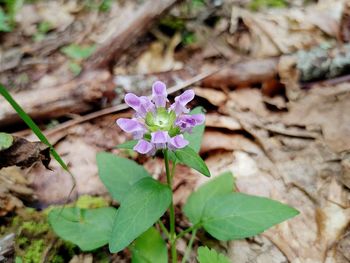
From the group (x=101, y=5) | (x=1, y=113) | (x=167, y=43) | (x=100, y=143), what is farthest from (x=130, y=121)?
(x=101, y=5)

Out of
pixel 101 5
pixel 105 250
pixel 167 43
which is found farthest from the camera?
pixel 101 5

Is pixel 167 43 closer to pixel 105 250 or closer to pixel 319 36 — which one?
pixel 319 36

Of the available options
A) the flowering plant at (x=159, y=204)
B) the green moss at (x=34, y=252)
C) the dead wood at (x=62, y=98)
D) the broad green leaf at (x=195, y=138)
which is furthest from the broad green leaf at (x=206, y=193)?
the dead wood at (x=62, y=98)

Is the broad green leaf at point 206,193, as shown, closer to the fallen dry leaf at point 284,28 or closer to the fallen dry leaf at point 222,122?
the fallen dry leaf at point 222,122

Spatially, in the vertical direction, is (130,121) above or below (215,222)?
above

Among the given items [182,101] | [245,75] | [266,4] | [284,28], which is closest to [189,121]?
[182,101]
